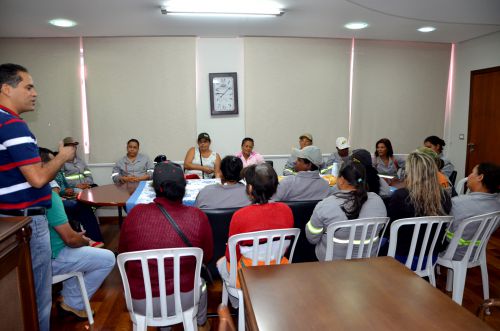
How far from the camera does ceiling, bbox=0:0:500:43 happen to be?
3.34 m

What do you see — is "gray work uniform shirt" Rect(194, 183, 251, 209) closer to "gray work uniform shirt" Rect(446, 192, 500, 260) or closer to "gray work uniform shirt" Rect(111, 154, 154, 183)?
"gray work uniform shirt" Rect(446, 192, 500, 260)

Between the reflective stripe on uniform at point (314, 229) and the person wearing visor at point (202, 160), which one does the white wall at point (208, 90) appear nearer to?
the person wearing visor at point (202, 160)

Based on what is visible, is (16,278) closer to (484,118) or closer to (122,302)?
(122,302)

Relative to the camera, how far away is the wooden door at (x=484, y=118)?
4.60 metres

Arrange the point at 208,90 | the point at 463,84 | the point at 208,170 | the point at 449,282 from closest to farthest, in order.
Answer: the point at 449,282 < the point at 208,170 < the point at 208,90 < the point at 463,84

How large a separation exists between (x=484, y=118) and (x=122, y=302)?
5119 millimetres

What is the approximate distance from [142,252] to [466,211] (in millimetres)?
2020

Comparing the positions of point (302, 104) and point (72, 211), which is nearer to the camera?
point (72, 211)

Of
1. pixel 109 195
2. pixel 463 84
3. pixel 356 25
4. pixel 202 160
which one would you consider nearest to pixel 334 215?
pixel 109 195

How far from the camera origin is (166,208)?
1627mm

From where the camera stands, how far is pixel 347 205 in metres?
1.98

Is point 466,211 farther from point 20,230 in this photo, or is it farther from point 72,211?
point 72,211

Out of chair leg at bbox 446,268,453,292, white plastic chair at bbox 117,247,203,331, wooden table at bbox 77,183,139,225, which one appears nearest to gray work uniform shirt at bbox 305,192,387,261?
white plastic chair at bbox 117,247,203,331

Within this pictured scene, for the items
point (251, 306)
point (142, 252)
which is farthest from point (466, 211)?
point (142, 252)
